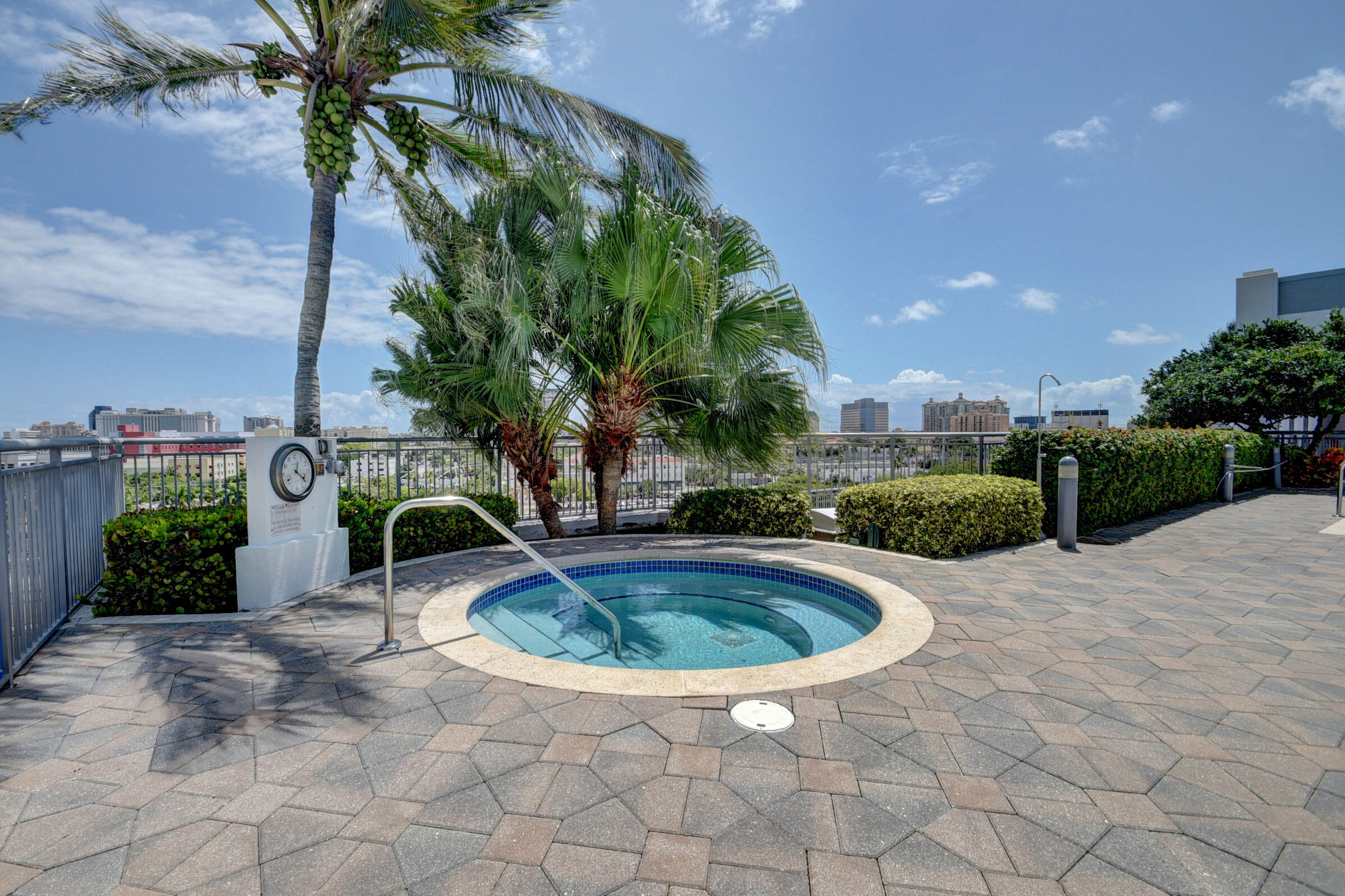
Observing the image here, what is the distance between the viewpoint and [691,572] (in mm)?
6000

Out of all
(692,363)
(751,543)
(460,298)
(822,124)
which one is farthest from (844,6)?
(751,543)

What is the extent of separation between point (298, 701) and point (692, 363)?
15.9 feet

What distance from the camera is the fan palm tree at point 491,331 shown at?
6.08 m

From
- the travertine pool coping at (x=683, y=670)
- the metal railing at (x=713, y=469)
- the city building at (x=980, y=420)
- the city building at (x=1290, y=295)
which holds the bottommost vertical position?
the travertine pool coping at (x=683, y=670)

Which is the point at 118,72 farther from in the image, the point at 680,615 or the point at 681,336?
the point at 680,615

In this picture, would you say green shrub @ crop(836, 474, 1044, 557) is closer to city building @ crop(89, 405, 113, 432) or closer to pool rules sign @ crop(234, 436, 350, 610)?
pool rules sign @ crop(234, 436, 350, 610)

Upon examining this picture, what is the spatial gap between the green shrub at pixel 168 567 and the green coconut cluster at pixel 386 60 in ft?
16.8

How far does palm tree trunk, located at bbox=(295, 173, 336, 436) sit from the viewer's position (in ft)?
19.6

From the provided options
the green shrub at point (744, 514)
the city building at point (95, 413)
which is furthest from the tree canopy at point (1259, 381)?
the city building at point (95, 413)

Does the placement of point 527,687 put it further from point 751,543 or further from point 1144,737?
point 751,543

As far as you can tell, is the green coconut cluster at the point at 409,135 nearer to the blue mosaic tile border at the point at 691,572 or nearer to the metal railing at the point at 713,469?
the metal railing at the point at 713,469

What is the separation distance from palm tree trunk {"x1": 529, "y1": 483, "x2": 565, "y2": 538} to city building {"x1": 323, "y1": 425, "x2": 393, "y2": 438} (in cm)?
210

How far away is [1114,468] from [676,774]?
8350 millimetres

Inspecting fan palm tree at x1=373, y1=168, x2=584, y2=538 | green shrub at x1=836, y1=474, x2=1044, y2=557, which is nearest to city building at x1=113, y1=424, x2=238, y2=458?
fan palm tree at x1=373, y1=168, x2=584, y2=538
